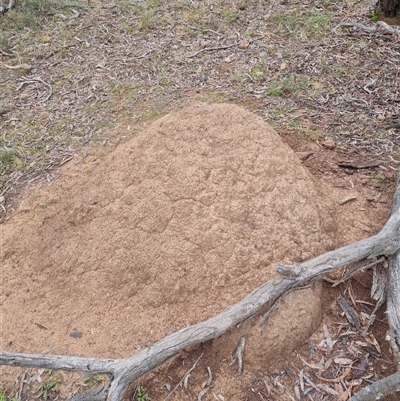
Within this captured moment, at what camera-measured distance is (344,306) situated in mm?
2379

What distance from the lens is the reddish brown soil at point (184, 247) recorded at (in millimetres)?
2271

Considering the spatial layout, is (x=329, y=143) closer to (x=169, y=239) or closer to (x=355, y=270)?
(x=355, y=270)

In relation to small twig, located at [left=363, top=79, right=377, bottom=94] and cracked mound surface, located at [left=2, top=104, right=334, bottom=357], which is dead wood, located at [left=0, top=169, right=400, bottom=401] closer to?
cracked mound surface, located at [left=2, top=104, right=334, bottom=357]

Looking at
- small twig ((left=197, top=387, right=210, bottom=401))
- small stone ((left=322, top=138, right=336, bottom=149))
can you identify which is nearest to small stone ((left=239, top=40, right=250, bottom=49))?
small stone ((left=322, top=138, right=336, bottom=149))

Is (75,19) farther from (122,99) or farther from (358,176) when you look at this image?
(358,176)

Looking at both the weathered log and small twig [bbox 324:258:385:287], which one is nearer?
the weathered log

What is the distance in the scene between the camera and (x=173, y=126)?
285 centimetres

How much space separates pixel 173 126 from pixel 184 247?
79 centimetres

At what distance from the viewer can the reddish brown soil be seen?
7.45 feet

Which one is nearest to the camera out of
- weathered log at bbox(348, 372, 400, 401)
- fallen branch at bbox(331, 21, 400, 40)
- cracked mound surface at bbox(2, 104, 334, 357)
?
weathered log at bbox(348, 372, 400, 401)

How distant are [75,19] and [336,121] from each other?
385 centimetres

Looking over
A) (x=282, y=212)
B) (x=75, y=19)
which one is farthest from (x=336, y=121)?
(x=75, y=19)

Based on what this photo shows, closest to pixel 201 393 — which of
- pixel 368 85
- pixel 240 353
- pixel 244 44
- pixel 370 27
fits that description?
pixel 240 353

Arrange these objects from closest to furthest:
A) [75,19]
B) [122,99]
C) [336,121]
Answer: [336,121] → [122,99] → [75,19]
